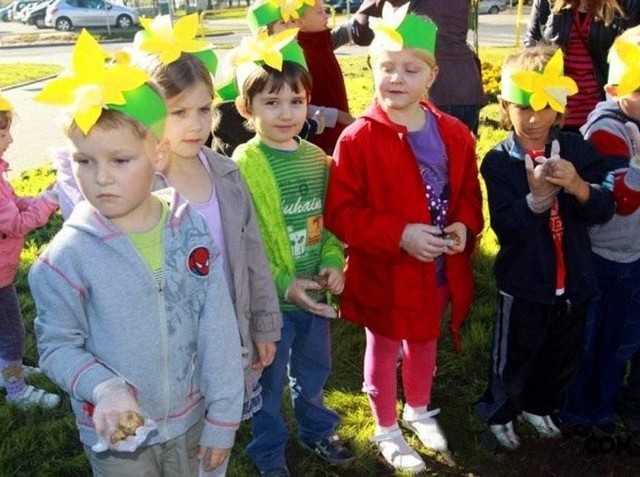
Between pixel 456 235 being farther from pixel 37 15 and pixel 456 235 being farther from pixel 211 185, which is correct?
pixel 37 15

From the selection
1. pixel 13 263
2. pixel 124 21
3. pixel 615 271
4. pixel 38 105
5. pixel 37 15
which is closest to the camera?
pixel 615 271

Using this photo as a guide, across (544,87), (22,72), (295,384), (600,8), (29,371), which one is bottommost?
(22,72)

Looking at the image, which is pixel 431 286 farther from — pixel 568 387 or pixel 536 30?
pixel 536 30

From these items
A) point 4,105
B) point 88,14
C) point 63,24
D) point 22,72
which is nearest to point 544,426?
point 4,105

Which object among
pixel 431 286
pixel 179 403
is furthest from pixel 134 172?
pixel 431 286

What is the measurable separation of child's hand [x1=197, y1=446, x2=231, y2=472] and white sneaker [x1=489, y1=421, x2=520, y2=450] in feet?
4.90

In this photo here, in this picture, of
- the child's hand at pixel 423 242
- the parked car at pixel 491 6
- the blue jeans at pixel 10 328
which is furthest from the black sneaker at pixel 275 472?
the parked car at pixel 491 6

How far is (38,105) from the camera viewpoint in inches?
441

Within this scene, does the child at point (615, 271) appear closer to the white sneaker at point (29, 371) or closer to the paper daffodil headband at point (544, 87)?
the paper daffodil headband at point (544, 87)

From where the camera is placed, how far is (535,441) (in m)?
3.17

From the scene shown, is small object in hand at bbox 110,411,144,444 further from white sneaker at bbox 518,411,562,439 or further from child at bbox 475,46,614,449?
white sneaker at bbox 518,411,562,439

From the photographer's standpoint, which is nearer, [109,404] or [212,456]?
[109,404]

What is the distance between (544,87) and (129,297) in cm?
157

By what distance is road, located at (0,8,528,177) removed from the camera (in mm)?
8523
